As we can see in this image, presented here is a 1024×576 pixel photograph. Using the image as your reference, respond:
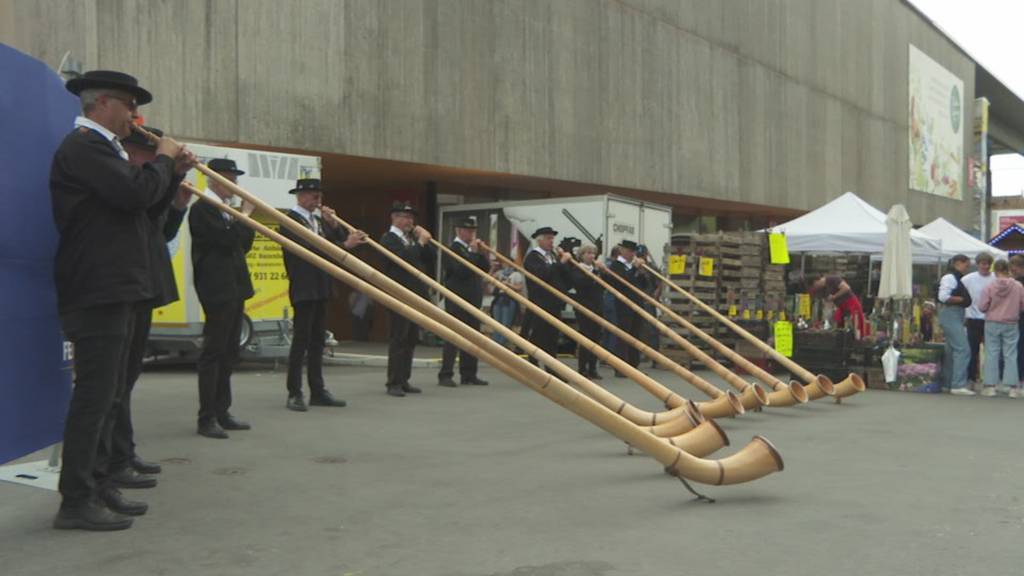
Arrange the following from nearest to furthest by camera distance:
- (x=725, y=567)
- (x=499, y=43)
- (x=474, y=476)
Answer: (x=725, y=567), (x=474, y=476), (x=499, y=43)

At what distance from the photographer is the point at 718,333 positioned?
583 inches

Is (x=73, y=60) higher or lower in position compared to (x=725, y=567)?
higher

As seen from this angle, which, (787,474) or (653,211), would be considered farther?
(653,211)

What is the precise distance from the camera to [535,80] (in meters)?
19.7

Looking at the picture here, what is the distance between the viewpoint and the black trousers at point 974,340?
40.6ft

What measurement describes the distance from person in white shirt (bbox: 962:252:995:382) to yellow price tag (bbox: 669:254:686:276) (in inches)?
171

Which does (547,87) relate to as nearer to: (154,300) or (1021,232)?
(154,300)

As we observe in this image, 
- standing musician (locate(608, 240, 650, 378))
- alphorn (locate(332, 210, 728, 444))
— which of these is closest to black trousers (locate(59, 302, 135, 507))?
alphorn (locate(332, 210, 728, 444))

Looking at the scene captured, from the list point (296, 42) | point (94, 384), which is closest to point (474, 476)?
point (94, 384)

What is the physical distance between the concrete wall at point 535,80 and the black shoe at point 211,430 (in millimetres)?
3351

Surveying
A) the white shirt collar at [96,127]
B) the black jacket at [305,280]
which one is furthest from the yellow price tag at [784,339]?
the white shirt collar at [96,127]

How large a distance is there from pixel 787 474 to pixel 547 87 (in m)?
15.0

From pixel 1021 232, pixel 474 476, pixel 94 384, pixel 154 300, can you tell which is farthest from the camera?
pixel 1021 232

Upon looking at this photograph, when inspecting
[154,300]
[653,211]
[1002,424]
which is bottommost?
[1002,424]
